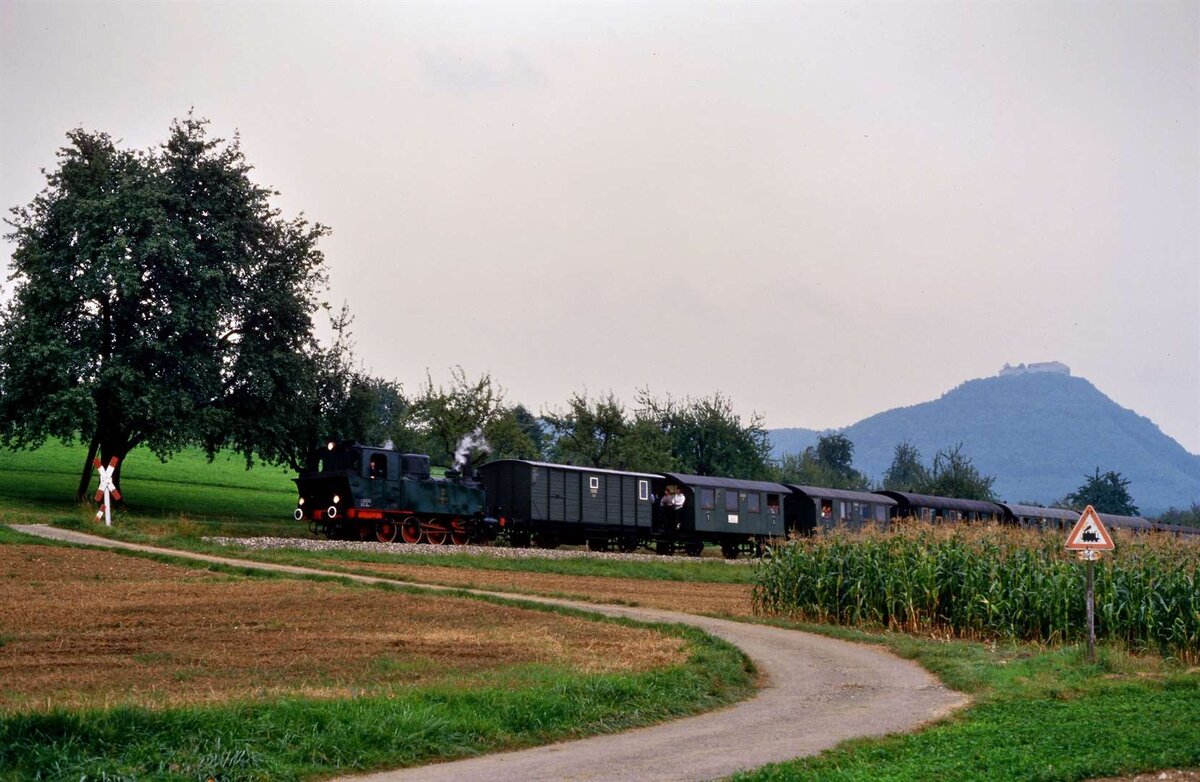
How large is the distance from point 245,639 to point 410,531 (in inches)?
1029

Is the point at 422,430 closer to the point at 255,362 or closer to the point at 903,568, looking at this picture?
the point at 255,362

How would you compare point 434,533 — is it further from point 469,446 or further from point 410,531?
point 469,446

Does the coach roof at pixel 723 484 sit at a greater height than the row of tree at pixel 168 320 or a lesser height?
lesser

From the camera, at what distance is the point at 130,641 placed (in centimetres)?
1530

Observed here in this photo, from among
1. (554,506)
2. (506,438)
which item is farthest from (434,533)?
(506,438)

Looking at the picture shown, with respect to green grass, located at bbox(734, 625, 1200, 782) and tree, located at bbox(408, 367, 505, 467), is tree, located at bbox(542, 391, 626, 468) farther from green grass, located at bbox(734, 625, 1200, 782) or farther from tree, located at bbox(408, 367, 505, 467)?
green grass, located at bbox(734, 625, 1200, 782)

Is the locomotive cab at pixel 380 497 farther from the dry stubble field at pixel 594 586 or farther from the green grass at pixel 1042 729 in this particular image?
the green grass at pixel 1042 729

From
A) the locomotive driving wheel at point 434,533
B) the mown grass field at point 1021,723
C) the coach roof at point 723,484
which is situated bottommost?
the mown grass field at point 1021,723

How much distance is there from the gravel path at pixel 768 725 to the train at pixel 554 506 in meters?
19.8

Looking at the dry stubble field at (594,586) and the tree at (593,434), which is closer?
the dry stubble field at (594,586)

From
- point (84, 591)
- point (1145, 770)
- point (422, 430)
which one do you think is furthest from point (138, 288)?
point (1145, 770)

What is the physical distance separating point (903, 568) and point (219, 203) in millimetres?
34547

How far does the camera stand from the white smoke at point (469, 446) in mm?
57350

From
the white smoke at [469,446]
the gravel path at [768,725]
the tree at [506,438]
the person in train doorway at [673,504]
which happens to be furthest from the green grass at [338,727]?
the tree at [506,438]
